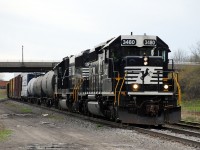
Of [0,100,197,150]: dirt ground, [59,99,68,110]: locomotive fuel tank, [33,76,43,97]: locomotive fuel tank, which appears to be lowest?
[0,100,197,150]: dirt ground

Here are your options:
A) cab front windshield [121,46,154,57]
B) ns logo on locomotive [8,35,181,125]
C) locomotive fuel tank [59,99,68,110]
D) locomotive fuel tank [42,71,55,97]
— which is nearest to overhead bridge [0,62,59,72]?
locomotive fuel tank [42,71,55,97]

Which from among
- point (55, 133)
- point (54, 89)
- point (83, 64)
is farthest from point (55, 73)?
point (55, 133)

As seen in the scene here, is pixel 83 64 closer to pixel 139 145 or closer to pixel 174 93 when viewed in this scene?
pixel 174 93

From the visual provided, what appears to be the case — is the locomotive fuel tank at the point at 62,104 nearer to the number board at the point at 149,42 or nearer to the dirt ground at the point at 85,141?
the number board at the point at 149,42

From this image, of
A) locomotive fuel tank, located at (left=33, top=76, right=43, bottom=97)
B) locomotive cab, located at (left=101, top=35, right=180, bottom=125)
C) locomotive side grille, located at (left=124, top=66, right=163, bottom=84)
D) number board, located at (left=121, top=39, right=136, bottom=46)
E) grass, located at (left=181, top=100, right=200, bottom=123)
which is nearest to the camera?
locomotive cab, located at (left=101, top=35, right=180, bottom=125)

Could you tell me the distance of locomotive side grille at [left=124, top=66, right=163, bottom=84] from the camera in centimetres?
1658

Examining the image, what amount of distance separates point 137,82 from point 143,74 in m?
0.40

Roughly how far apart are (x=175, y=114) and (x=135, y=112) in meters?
1.59

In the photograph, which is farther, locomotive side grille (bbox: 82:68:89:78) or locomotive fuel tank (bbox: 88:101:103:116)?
locomotive side grille (bbox: 82:68:89:78)

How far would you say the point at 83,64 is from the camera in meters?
23.1

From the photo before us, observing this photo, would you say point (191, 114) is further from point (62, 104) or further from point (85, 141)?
point (85, 141)

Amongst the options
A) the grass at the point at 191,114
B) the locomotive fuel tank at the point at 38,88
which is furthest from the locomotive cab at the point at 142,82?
the locomotive fuel tank at the point at 38,88

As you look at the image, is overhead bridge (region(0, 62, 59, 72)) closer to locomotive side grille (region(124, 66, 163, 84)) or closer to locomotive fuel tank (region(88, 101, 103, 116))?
locomotive fuel tank (region(88, 101, 103, 116))

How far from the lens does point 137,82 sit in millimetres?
16578
